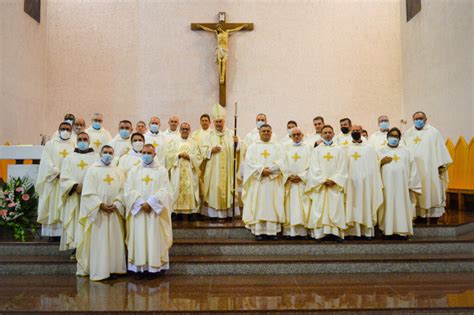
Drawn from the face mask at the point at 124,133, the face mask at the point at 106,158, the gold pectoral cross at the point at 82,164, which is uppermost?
the face mask at the point at 124,133


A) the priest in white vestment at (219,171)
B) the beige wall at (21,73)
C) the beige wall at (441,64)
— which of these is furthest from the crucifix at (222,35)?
the beige wall at (441,64)

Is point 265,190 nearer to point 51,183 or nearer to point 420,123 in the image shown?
point 420,123

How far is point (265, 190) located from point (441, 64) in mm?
6036

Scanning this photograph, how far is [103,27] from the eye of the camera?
11883mm

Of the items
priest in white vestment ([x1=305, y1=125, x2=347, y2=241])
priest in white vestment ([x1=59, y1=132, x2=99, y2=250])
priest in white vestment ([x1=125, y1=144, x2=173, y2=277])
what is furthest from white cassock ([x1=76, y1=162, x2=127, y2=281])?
priest in white vestment ([x1=305, y1=125, x2=347, y2=241])

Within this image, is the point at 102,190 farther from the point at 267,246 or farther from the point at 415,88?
the point at 415,88

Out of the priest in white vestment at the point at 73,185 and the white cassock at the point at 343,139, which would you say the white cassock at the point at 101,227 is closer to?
the priest in white vestment at the point at 73,185

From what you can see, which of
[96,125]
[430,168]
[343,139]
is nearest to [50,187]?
[96,125]

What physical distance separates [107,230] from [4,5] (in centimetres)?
730

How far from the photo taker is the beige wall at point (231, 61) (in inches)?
466

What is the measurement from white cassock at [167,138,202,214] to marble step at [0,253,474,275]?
72.1 inches

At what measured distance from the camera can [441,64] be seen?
33.7 feet

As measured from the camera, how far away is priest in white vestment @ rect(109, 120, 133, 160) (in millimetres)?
7547

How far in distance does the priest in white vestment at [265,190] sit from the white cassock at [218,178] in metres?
1.07
